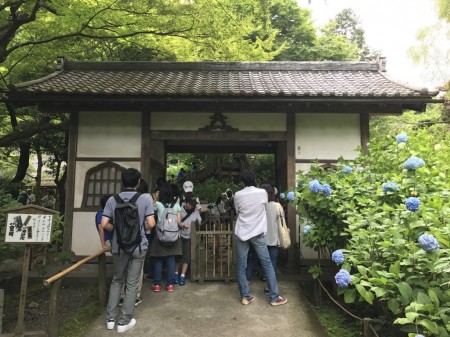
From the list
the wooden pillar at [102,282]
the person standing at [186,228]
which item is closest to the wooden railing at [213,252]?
the person standing at [186,228]

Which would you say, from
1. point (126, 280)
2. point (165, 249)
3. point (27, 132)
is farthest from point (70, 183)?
point (27, 132)

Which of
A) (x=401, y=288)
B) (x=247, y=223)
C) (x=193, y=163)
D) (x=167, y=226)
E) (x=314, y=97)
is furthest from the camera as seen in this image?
(x=193, y=163)

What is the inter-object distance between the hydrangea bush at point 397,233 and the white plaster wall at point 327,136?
2.34 metres

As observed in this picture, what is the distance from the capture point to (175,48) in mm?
11000

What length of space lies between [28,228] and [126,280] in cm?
139

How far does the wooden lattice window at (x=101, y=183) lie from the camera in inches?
290

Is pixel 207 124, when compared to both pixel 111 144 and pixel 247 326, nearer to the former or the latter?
pixel 111 144

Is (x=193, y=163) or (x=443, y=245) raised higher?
(x=193, y=163)

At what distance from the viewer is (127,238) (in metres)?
4.12

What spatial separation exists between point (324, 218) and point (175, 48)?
845 centimetres

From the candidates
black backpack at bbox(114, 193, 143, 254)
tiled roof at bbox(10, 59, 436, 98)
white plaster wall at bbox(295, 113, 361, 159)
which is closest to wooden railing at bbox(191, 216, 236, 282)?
black backpack at bbox(114, 193, 143, 254)

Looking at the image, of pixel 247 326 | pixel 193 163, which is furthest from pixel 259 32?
pixel 247 326

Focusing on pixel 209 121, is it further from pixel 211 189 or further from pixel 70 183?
pixel 211 189

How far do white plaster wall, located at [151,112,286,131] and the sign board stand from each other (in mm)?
3945
